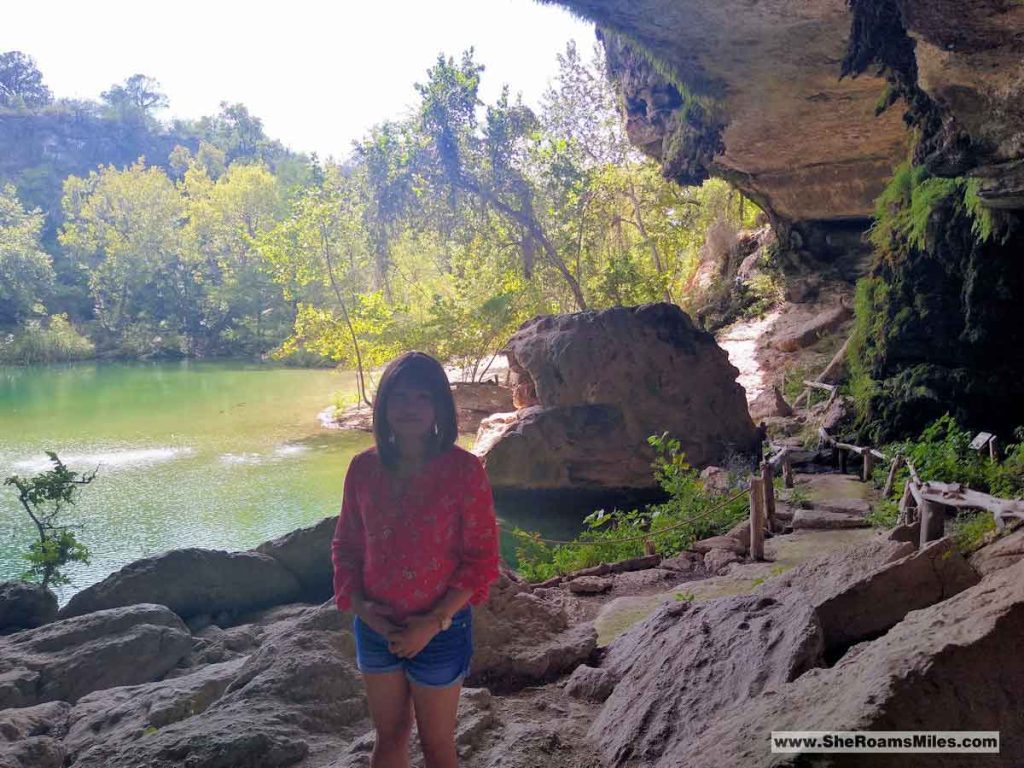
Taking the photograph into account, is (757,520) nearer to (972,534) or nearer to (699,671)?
(972,534)

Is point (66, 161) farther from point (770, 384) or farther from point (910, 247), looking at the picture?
point (910, 247)

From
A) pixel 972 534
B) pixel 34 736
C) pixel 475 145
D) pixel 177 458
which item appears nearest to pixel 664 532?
pixel 972 534

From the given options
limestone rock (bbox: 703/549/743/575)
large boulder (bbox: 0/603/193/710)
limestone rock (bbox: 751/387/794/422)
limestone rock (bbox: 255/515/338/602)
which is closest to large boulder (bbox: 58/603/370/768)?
large boulder (bbox: 0/603/193/710)

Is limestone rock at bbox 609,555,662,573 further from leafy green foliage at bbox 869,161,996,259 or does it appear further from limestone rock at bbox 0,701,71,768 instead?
leafy green foliage at bbox 869,161,996,259

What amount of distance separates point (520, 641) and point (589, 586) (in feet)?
6.89

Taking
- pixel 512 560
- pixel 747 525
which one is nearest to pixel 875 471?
pixel 747 525

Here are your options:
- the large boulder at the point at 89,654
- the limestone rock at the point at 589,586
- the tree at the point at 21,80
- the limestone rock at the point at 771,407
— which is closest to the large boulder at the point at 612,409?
the limestone rock at the point at 771,407

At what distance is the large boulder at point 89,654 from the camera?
466cm

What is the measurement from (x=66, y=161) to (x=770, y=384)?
47610 mm

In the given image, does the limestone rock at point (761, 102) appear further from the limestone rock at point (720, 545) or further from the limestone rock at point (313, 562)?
the limestone rock at point (313, 562)

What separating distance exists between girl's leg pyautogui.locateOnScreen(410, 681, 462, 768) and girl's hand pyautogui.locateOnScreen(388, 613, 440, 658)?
109mm

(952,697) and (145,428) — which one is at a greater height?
(952,697)

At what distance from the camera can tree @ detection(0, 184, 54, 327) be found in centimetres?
3347

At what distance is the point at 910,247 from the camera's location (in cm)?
898
